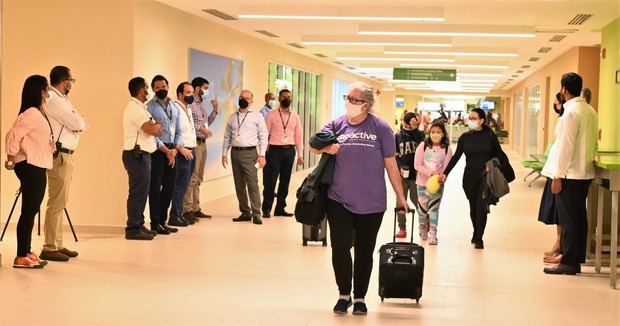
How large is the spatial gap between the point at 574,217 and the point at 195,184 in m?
5.56

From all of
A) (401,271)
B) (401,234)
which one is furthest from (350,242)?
(401,234)

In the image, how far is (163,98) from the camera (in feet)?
34.2

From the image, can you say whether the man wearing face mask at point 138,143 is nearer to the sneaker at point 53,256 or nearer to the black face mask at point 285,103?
the sneaker at point 53,256

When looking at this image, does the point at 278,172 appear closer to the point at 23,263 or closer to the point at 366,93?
the point at 23,263

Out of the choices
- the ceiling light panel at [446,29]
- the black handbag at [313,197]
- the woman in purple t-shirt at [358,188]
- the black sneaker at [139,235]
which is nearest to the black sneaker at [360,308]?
the woman in purple t-shirt at [358,188]

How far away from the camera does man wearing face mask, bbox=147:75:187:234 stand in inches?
407

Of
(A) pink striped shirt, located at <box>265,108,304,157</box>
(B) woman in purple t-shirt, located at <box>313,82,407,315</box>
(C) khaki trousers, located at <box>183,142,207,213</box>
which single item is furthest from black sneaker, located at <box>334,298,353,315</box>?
(A) pink striped shirt, located at <box>265,108,304,157</box>

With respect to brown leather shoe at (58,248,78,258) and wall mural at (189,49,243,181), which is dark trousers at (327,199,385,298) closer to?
brown leather shoe at (58,248,78,258)

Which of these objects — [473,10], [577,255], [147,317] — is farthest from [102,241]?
[473,10]

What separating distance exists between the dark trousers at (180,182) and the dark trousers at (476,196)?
344 centimetres

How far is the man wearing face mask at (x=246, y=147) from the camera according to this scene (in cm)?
1192

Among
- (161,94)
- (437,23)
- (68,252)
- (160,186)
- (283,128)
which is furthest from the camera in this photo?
(437,23)

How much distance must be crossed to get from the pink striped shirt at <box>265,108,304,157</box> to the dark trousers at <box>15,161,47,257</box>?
5.07 metres

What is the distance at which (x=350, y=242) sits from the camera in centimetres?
626
